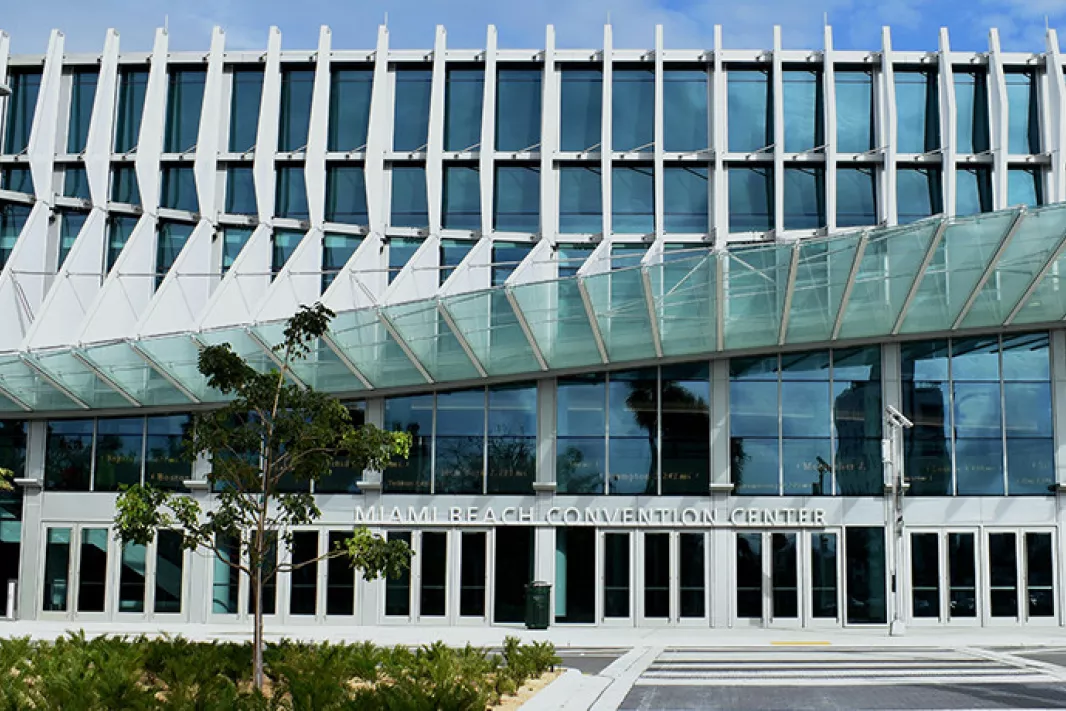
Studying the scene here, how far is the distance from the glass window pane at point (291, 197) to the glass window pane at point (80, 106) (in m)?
5.61

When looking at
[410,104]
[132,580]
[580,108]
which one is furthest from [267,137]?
[132,580]

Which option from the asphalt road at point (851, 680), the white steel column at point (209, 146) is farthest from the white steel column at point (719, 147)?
the white steel column at point (209, 146)

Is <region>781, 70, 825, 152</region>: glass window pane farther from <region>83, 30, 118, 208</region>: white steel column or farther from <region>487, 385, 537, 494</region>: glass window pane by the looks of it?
<region>83, 30, 118, 208</region>: white steel column

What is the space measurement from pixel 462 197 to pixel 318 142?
4.01 m

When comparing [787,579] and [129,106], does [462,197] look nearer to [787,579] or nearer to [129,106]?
[129,106]

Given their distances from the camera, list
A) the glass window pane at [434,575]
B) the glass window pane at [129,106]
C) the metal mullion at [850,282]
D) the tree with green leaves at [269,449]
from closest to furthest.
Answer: the tree with green leaves at [269,449] < the metal mullion at [850,282] < the glass window pane at [434,575] < the glass window pane at [129,106]

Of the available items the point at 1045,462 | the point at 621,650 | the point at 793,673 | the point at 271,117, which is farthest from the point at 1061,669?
the point at 271,117

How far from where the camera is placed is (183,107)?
1346 inches

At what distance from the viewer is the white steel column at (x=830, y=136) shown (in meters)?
31.5

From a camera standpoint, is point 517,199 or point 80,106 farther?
point 80,106

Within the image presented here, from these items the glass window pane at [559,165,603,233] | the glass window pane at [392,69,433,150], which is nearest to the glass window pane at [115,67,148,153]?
the glass window pane at [392,69,433,150]

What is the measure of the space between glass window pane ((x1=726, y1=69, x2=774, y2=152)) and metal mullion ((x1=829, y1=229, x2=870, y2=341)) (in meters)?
5.79

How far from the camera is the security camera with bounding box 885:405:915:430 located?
29.0 meters

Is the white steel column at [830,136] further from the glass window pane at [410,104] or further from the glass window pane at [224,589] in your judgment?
the glass window pane at [224,589]
